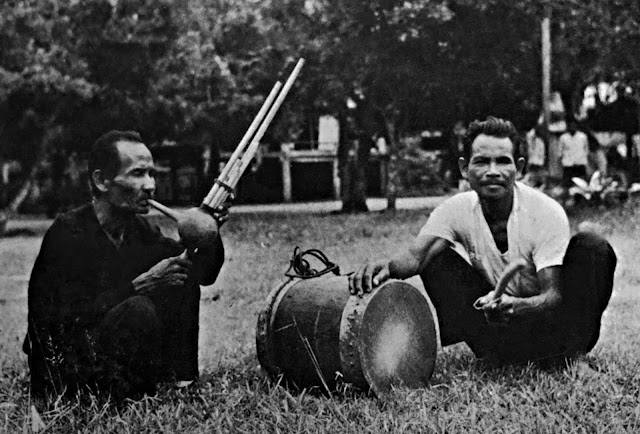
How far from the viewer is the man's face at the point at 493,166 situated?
388cm

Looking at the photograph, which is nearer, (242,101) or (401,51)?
(242,101)

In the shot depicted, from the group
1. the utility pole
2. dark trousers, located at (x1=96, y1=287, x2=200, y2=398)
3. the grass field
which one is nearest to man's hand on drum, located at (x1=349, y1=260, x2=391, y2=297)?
the grass field

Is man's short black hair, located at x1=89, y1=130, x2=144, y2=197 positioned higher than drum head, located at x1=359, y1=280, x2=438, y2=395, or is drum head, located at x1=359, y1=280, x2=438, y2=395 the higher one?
man's short black hair, located at x1=89, y1=130, x2=144, y2=197

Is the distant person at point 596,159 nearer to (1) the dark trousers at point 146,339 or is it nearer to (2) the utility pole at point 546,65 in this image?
(2) the utility pole at point 546,65

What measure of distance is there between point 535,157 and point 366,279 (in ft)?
8.06

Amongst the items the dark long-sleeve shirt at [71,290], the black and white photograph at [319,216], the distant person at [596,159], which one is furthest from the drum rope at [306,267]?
the distant person at [596,159]

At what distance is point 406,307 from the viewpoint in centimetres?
377

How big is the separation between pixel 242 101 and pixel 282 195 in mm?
643

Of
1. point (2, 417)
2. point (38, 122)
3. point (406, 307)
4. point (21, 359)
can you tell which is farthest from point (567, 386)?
point (38, 122)

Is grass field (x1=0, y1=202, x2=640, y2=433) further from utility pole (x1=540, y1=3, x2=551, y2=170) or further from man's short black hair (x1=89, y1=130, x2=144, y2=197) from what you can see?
utility pole (x1=540, y1=3, x2=551, y2=170)

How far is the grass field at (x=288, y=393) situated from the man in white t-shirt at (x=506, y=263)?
0.17 metres

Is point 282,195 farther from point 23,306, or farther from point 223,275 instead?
point 23,306

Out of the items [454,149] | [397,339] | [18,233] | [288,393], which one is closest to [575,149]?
[454,149]

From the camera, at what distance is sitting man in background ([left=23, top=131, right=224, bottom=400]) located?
12.0 ft
